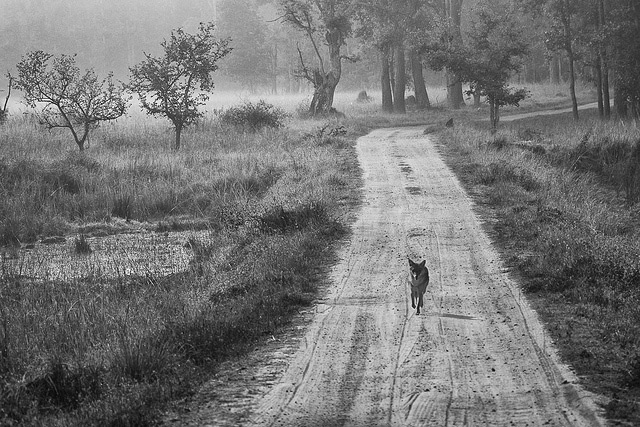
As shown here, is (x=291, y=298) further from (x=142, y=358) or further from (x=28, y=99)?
(x=28, y=99)

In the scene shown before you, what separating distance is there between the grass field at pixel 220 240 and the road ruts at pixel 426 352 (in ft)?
1.30

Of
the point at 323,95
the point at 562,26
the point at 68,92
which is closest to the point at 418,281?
the point at 68,92

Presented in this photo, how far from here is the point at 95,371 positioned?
25.3ft

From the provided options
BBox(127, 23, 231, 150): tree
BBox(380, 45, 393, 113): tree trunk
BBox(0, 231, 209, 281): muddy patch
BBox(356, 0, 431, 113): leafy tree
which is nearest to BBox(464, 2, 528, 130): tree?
BBox(127, 23, 231, 150): tree

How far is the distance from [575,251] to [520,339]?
3.46m

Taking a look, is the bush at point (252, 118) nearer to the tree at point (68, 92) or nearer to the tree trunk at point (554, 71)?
the tree at point (68, 92)

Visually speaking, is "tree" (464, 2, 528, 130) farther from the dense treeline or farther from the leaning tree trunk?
the leaning tree trunk

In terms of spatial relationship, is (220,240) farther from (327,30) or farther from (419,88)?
Answer: (419,88)

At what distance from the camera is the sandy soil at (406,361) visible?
22.9 ft

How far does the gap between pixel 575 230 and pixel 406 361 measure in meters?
6.61

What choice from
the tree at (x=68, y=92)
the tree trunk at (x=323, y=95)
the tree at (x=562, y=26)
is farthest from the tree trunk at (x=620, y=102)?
the tree at (x=68, y=92)

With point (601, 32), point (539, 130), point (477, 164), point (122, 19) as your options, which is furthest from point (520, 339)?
point (122, 19)

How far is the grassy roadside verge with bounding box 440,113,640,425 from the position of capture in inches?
328

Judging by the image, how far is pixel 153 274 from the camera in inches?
529
